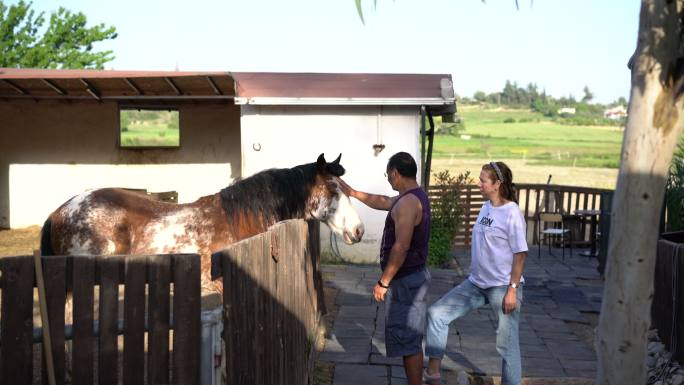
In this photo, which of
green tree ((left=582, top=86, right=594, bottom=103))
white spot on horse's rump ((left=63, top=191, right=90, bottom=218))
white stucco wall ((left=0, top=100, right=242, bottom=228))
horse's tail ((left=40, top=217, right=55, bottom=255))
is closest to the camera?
white spot on horse's rump ((left=63, top=191, right=90, bottom=218))

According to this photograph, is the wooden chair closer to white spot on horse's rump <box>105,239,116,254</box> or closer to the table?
the table

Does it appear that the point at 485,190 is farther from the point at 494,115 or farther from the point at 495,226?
the point at 494,115

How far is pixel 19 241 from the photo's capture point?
1298 centimetres

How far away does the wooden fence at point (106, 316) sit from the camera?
259 cm

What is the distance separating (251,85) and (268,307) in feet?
27.4

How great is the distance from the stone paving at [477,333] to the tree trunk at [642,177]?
8.57ft

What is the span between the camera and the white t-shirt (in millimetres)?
4680

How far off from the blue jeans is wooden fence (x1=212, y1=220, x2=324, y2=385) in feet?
2.98

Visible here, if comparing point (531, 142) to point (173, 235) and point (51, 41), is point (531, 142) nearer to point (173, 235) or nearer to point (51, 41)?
point (51, 41)

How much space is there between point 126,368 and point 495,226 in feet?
9.13

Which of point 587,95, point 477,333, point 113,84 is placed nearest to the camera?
point 477,333

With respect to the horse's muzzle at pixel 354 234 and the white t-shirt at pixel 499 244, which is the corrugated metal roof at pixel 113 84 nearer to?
the horse's muzzle at pixel 354 234

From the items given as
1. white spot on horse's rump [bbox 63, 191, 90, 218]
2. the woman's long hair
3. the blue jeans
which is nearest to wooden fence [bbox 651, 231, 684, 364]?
the blue jeans

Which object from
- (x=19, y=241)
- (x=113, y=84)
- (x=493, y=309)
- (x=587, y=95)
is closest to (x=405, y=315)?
(x=493, y=309)
